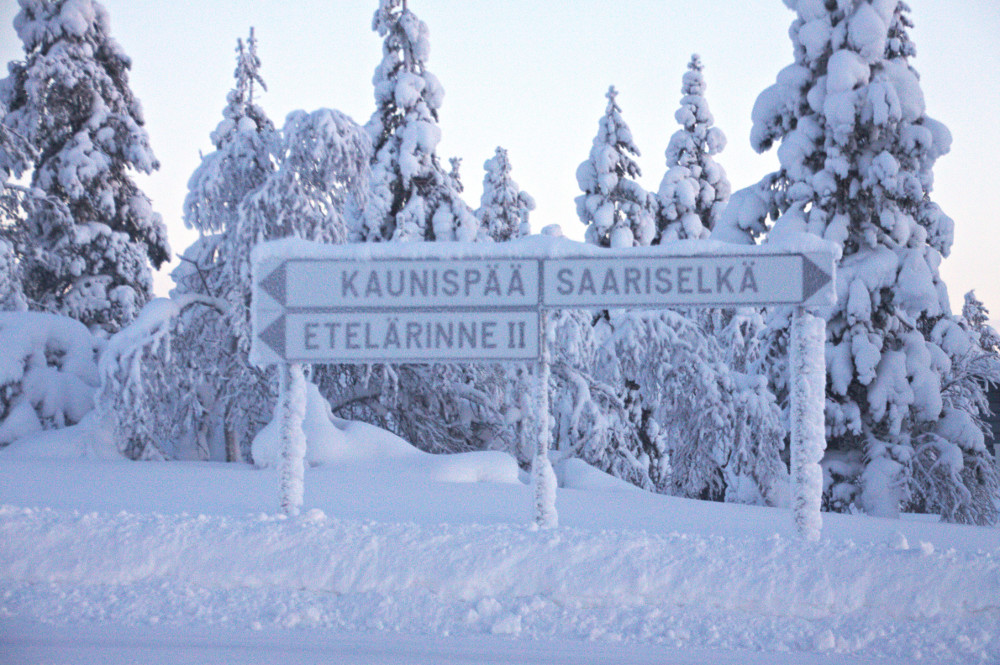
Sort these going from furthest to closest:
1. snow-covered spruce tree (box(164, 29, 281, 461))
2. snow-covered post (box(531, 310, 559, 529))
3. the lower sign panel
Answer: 1. snow-covered spruce tree (box(164, 29, 281, 461))
2. the lower sign panel
3. snow-covered post (box(531, 310, 559, 529))

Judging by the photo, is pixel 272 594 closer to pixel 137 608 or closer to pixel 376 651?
pixel 137 608

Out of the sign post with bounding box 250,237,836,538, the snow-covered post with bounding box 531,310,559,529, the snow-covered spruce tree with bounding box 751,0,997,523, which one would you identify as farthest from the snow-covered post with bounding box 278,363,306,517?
the snow-covered spruce tree with bounding box 751,0,997,523

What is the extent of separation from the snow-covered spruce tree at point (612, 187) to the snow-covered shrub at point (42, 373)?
42.0 ft

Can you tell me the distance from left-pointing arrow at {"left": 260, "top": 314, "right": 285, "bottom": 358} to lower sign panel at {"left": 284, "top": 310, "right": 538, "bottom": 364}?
0.15 ft

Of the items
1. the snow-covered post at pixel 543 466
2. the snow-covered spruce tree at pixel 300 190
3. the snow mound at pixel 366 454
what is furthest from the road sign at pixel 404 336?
the snow-covered spruce tree at pixel 300 190

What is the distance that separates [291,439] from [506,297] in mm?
2245

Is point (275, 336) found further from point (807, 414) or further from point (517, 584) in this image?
point (807, 414)

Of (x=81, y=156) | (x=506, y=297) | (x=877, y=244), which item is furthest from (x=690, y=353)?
(x=81, y=156)

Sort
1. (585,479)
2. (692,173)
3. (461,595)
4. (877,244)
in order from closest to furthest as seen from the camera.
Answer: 1. (461,595)
2. (585,479)
3. (877,244)
4. (692,173)

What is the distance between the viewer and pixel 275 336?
736cm

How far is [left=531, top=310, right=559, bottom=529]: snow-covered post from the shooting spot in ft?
22.8

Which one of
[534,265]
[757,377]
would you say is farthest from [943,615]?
[757,377]

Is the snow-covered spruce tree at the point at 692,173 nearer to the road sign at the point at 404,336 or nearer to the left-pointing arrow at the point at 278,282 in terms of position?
the road sign at the point at 404,336

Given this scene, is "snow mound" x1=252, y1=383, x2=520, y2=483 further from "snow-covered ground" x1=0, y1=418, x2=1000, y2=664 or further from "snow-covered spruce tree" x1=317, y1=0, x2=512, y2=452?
"snow-covered ground" x1=0, y1=418, x2=1000, y2=664
